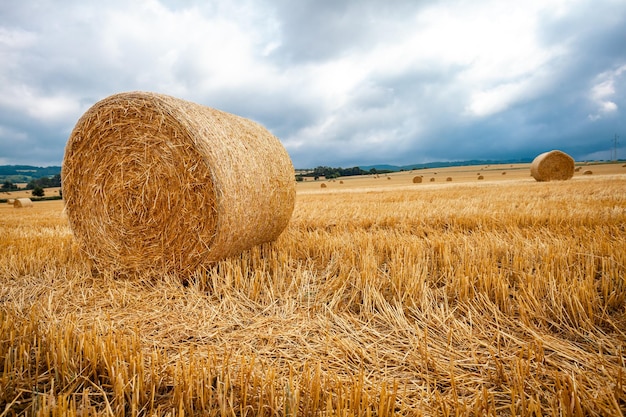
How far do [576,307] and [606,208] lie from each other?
5.38m

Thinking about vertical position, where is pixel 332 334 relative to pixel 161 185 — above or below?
below

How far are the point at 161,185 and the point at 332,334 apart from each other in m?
2.66

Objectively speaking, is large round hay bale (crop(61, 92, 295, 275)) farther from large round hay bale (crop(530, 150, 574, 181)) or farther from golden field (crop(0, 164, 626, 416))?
large round hay bale (crop(530, 150, 574, 181))

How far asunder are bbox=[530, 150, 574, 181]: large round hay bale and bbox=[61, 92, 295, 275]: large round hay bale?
20397mm

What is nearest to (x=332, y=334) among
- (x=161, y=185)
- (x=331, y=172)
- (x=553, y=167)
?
(x=161, y=185)

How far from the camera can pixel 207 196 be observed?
12.5ft

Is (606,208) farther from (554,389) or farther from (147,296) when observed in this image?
(147,296)

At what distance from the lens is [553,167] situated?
1994cm

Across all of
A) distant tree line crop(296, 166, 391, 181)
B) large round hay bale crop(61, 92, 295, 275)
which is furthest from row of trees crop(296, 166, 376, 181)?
large round hay bale crop(61, 92, 295, 275)

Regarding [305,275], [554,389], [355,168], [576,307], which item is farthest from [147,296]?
[355,168]

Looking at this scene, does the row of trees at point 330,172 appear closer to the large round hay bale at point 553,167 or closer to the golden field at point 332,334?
the large round hay bale at point 553,167

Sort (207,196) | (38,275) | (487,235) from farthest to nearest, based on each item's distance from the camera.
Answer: (487,235), (38,275), (207,196)

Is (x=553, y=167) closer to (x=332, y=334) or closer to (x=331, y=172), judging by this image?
(x=332, y=334)

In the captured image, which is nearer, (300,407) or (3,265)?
(300,407)
